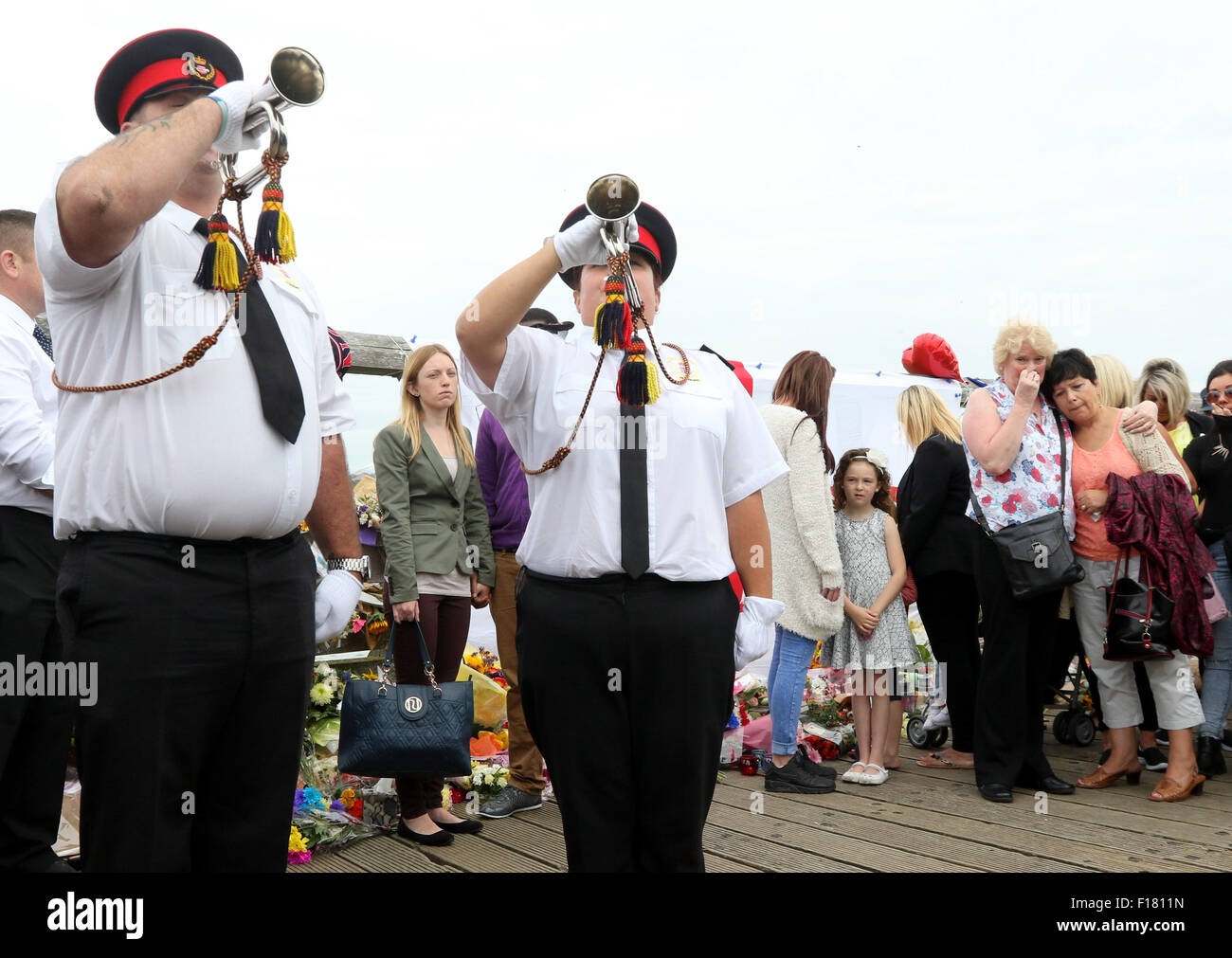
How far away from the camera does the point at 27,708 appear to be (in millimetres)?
3268

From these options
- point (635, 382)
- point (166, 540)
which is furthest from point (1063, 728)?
point (166, 540)

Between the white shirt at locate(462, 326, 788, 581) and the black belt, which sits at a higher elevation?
the white shirt at locate(462, 326, 788, 581)

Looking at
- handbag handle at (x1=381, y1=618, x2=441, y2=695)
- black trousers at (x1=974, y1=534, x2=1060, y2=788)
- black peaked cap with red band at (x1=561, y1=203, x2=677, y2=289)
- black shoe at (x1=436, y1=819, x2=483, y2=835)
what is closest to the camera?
black peaked cap with red band at (x1=561, y1=203, x2=677, y2=289)

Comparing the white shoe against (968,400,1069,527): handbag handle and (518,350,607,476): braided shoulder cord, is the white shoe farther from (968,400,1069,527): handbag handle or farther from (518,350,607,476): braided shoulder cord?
(518,350,607,476): braided shoulder cord

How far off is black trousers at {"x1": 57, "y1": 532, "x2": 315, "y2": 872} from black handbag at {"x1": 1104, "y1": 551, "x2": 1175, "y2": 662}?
3.94 metres

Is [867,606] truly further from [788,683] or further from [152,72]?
[152,72]

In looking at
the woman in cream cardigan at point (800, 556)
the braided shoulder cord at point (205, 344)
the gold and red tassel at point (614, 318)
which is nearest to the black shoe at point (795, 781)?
the woman in cream cardigan at point (800, 556)

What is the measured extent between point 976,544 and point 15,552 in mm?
4025

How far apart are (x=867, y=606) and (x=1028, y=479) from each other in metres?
1.08

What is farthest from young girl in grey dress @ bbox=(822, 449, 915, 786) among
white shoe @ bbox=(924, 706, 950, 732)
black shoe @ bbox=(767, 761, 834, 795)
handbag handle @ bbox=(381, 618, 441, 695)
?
handbag handle @ bbox=(381, 618, 441, 695)

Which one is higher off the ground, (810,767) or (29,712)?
(29,712)

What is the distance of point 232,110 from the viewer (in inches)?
74.9

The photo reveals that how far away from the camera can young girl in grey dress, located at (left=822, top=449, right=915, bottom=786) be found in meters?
5.25
